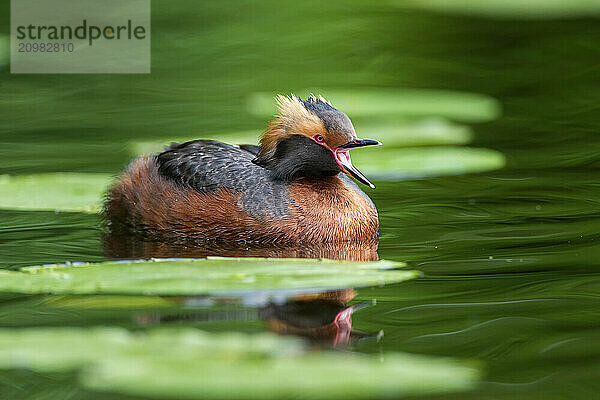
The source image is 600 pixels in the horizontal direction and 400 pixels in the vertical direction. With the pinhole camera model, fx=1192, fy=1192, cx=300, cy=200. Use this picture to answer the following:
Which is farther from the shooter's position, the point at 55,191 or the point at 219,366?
the point at 55,191

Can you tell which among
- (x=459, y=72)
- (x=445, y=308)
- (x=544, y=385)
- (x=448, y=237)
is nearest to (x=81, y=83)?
(x=459, y=72)

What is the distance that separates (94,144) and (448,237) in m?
5.22

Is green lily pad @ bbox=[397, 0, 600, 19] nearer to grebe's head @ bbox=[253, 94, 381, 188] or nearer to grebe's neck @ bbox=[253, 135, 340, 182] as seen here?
grebe's head @ bbox=[253, 94, 381, 188]

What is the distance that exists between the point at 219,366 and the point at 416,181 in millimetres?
6400

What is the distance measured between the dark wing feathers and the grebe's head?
182 mm

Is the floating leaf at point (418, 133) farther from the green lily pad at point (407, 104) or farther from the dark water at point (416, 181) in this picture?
the dark water at point (416, 181)

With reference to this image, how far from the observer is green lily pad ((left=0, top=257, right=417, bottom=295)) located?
7.34 m

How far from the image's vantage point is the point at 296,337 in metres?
6.84

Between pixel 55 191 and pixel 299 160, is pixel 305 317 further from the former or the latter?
pixel 55 191

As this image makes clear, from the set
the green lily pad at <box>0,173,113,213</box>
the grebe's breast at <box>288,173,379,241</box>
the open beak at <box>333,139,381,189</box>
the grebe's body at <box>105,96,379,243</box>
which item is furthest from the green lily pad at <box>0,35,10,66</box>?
the open beak at <box>333,139,381,189</box>

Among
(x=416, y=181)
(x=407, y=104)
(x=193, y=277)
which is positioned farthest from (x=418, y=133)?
(x=193, y=277)

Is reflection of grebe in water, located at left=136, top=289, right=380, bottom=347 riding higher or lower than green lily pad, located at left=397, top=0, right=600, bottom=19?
lower

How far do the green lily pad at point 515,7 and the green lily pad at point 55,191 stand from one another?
8.77m

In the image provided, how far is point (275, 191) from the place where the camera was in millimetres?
10266
